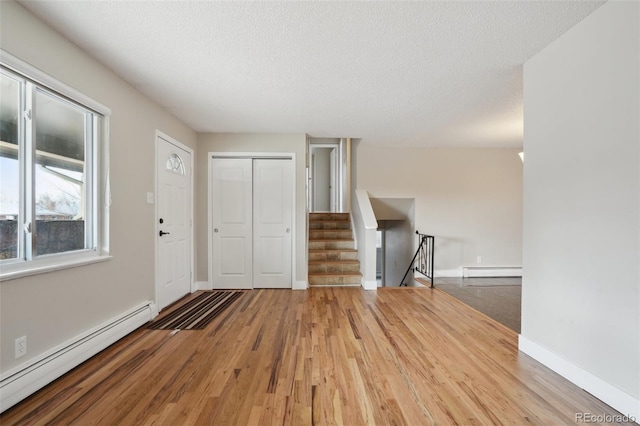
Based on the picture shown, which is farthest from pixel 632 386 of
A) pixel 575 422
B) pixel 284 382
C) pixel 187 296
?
pixel 187 296

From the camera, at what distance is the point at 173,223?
349 cm

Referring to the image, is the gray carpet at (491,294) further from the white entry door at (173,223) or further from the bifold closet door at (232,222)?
the white entry door at (173,223)

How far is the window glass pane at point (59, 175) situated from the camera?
5.98 ft

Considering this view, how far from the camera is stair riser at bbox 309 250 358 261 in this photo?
191 inches

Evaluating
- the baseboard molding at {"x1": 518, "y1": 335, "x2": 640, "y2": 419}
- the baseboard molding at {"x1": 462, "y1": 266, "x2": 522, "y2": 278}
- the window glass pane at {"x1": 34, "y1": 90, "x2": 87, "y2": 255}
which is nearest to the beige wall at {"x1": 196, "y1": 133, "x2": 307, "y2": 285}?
the window glass pane at {"x1": 34, "y1": 90, "x2": 87, "y2": 255}

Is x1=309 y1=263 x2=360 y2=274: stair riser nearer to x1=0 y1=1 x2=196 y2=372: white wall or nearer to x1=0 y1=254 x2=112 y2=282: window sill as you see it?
x1=0 y1=1 x2=196 y2=372: white wall

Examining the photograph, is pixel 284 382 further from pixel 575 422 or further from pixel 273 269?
pixel 273 269

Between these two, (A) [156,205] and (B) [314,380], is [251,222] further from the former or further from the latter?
(B) [314,380]

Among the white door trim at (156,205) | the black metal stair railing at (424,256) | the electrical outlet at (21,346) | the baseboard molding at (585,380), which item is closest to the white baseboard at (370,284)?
the black metal stair railing at (424,256)

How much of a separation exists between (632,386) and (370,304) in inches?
88.7

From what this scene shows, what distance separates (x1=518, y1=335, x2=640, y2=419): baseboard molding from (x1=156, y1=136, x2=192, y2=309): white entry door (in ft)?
11.9

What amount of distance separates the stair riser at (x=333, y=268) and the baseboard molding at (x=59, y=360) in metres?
2.62

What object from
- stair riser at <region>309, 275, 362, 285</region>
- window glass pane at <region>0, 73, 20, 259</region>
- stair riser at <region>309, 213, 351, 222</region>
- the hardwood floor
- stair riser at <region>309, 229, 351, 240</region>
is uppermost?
window glass pane at <region>0, 73, 20, 259</region>

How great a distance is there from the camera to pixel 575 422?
1.48m
